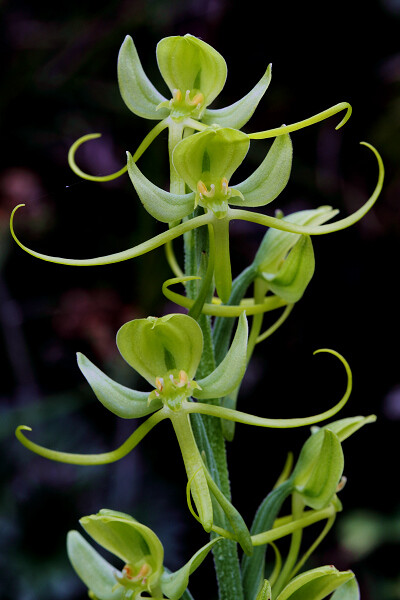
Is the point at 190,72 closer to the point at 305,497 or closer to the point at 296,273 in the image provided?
the point at 296,273

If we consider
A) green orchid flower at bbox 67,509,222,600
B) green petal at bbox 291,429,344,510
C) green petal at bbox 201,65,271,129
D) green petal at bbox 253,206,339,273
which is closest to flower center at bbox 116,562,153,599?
green orchid flower at bbox 67,509,222,600

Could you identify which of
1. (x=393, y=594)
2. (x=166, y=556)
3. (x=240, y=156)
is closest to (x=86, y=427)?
(x=166, y=556)

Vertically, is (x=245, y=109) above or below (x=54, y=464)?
above

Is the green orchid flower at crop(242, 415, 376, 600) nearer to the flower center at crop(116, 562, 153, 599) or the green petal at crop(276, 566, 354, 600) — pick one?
the green petal at crop(276, 566, 354, 600)

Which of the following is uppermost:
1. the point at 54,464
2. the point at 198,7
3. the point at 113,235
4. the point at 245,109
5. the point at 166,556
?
the point at 198,7

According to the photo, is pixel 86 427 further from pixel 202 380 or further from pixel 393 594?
pixel 202 380

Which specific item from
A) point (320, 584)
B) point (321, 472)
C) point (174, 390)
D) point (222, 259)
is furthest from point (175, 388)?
point (320, 584)
